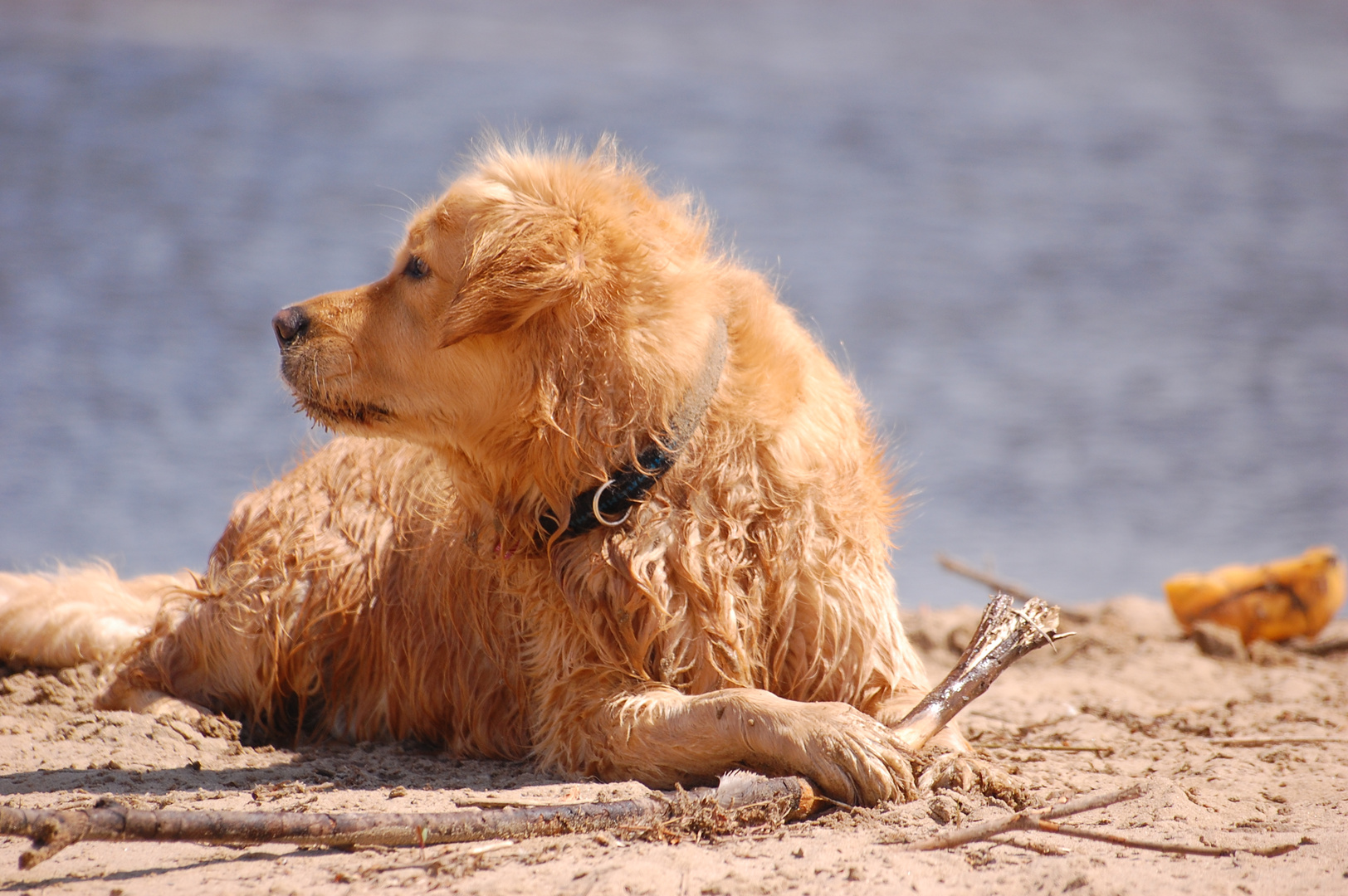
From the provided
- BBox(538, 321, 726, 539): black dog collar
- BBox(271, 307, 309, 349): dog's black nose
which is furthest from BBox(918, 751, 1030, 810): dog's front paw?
BBox(271, 307, 309, 349): dog's black nose

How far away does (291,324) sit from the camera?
11.4ft

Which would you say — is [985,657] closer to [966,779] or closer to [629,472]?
[966,779]

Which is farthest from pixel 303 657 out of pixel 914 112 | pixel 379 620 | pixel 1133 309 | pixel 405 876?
pixel 914 112

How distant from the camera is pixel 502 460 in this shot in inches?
131

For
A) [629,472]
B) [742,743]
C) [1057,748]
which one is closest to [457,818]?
[742,743]

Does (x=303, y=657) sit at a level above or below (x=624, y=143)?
below

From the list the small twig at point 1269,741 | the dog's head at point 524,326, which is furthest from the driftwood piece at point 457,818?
the small twig at point 1269,741

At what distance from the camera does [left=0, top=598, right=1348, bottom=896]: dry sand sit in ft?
8.04

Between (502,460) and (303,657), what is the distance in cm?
136

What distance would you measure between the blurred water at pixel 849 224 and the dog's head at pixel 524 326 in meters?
0.79

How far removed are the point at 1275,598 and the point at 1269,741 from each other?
6.67ft

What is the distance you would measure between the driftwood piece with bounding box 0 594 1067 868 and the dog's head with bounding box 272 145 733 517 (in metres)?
0.92

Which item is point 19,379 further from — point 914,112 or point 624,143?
point 914,112

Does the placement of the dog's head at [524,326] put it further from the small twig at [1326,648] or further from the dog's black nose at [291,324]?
the small twig at [1326,648]
